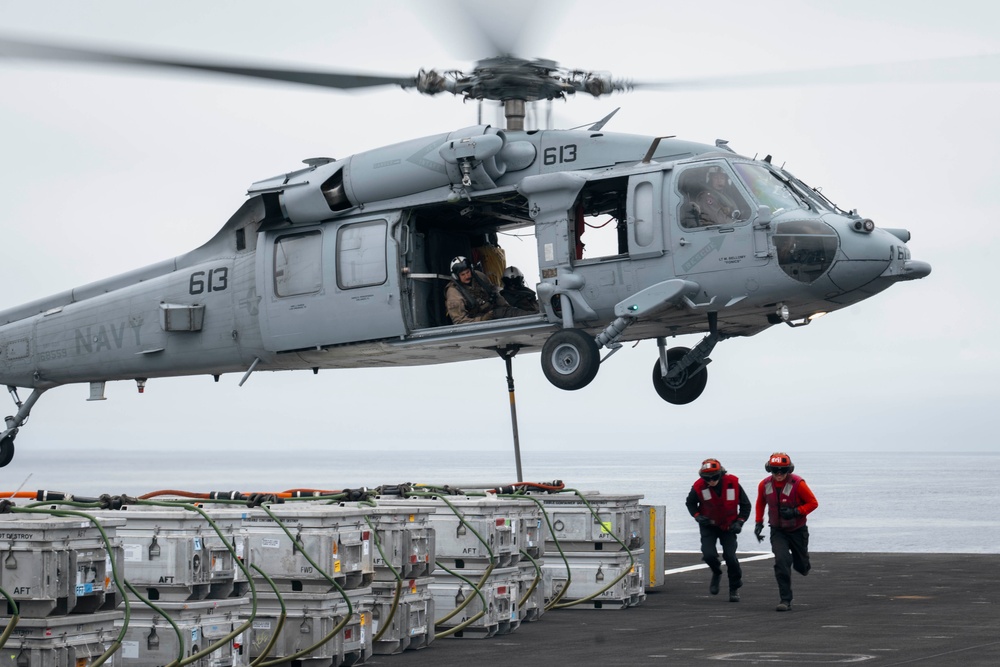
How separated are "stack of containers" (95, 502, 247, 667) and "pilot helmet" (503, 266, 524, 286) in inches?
351

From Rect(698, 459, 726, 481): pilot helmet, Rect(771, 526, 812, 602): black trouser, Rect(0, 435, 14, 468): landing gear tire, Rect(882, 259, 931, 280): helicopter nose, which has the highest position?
Rect(882, 259, 931, 280): helicopter nose

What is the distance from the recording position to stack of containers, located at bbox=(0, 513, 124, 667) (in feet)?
27.0

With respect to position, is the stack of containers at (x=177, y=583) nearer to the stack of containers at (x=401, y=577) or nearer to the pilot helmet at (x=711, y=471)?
the stack of containers at (x=401, y=577)

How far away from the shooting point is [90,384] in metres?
20.4

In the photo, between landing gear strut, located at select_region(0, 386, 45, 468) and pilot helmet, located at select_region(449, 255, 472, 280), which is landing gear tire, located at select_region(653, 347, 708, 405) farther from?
landing gear strut, located at select_region(0, 386, 45, 468)

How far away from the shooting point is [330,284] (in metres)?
17.4

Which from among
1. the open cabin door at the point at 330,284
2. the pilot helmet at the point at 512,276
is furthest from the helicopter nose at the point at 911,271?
the open cabin door at the point at 330,284

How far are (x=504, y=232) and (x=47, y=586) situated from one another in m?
10.9

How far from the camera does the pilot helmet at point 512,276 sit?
714 inches

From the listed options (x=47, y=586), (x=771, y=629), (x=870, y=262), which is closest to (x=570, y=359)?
(x=870, y=262)

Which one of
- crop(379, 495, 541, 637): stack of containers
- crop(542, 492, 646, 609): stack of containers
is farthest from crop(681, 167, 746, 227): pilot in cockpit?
crop(379, 495, 541, 637): stack of containers

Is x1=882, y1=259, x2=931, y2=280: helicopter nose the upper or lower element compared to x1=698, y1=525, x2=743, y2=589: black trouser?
upper

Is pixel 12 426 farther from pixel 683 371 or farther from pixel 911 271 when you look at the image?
pixel 911 271

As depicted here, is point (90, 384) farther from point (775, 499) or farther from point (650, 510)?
point (775, 499)
